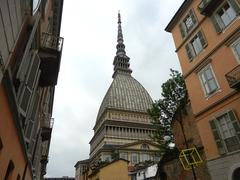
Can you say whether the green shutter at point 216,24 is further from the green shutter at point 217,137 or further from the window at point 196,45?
the green shutter at point 217,137

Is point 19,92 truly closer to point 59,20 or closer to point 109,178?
point 59,20

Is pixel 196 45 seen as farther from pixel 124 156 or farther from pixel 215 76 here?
pixel 124 156

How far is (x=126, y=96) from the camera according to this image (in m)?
108

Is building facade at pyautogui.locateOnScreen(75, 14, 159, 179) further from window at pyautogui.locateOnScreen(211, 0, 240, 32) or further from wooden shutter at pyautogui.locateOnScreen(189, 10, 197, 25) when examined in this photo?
window at pyautogui.locateOnScreen(211, 0, 240, 32)

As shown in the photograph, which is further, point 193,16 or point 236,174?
point 193,16

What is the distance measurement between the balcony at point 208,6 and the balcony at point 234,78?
5148 mm

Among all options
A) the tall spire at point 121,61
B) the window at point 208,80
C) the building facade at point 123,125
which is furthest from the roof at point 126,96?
the window at point 208,80

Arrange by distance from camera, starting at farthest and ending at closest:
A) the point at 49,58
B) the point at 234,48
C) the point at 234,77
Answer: the point at 234,48, the point at 234,77, the point at 49,58

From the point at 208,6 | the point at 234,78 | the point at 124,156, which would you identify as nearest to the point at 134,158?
the point at 124,156

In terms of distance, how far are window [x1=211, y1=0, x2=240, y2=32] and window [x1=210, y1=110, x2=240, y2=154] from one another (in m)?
5.84

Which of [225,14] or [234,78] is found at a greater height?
[225,14]

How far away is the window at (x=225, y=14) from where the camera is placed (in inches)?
548

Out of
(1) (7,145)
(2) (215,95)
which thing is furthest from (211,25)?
(1) (7,145)

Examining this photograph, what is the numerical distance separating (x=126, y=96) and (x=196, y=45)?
298 feet
